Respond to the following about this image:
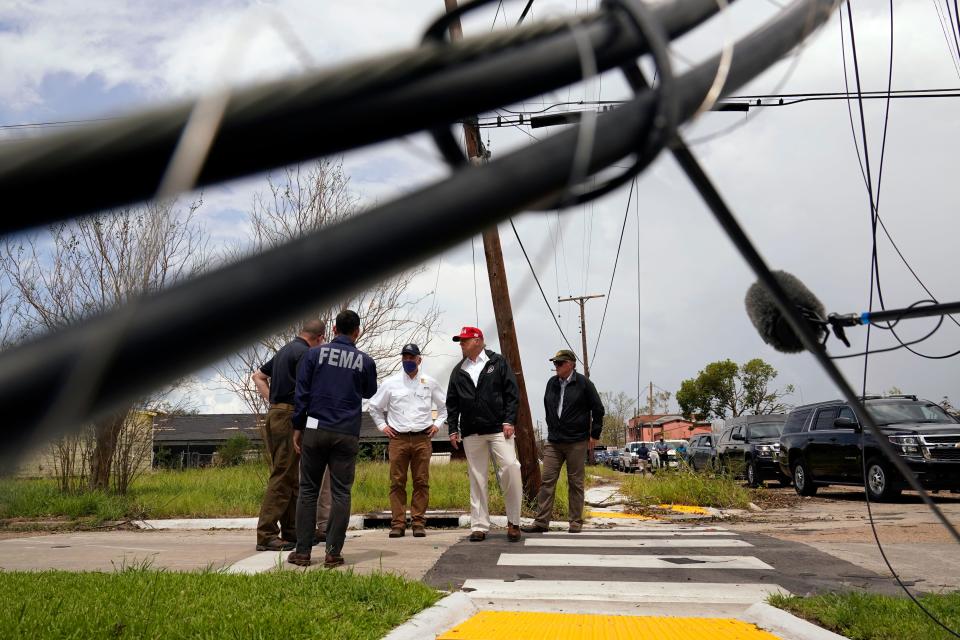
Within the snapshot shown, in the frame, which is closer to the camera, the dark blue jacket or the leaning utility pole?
the dark blue jacket

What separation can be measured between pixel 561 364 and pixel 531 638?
4985mm

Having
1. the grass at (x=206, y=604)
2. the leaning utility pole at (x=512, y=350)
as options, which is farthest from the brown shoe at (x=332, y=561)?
the leaning utility pole at (x=512, y=350)

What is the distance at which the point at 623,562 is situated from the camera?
236 inches

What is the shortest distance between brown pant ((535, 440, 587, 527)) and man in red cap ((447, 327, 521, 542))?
0.74 meters

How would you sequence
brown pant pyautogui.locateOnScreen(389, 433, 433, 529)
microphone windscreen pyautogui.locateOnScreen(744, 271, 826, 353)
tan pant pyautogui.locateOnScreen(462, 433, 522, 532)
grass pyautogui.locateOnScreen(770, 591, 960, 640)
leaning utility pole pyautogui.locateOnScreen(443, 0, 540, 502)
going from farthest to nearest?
leaning utility pole pyautogui.locateOnScreen(443, 0, 540, 502) → brown pant pyautogui.locateOnScreen(389, 433, 433, 529) → tan pant pyautogui.locateOnScreen(462, 433, 522, 532) → grass pyautogui.locateOnScreen(770, 591, 960, 640) → microphone windscreen pyautogui.locateOnScreen(744, 271, 826, 353)

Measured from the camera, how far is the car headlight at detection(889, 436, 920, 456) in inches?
460

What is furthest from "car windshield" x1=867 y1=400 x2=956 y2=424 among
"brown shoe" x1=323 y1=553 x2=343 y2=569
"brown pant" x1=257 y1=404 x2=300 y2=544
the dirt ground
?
"brown shoe" x1=323 y1=553 x2=343 y2=569

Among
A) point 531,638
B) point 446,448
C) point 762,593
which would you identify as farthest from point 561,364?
point 446,448

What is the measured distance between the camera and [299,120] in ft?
3.46

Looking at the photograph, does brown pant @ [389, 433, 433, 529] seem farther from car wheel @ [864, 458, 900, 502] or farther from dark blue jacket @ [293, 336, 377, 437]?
car wheel @ [864, 458, 900, 502]

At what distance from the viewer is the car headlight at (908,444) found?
460 inches

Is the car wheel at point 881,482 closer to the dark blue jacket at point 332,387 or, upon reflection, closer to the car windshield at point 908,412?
the car windshield at point 908,412

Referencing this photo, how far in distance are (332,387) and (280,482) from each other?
4.10 feet

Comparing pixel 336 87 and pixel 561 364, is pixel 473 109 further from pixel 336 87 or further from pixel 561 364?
pixel 561 364
